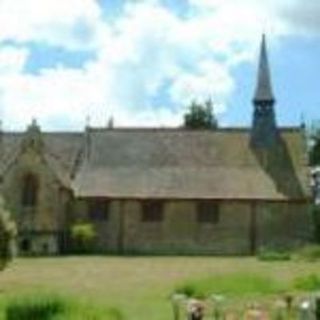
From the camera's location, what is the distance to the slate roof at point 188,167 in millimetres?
78438

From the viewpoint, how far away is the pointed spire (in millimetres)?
84375

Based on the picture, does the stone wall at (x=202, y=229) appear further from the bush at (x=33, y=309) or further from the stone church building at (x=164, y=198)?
the bush at (x=33, y=309)

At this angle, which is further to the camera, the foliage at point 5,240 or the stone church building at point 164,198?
the stone church building at point 164,198

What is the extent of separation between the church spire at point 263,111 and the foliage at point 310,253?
1080 centimetres

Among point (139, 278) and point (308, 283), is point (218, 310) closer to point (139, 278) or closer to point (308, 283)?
point (308, 283)

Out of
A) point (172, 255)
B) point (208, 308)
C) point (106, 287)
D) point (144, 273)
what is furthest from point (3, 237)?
point (172, 255)

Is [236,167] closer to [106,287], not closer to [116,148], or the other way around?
[116,148]

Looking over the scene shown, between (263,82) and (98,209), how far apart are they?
15.8m

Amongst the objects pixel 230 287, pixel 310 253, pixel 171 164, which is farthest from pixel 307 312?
pixel 171 164

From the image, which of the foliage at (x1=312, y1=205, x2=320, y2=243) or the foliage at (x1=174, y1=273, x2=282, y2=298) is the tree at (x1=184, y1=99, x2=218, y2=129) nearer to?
the foliage at (x1=312, y1=205, x2=320, y2=243)

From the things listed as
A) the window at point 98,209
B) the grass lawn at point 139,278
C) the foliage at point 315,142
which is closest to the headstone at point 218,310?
the grass lawn at point 139,278

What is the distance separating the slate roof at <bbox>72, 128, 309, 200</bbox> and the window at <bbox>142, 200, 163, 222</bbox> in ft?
2.25

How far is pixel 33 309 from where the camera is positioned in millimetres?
27250

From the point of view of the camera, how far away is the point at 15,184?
7844 centimetres
